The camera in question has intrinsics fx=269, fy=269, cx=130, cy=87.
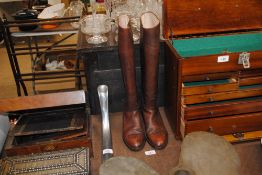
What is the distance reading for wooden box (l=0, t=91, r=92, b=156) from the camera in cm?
122

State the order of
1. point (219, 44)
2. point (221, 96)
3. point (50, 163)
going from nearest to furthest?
point (50, 163) → point (221, 96) → point (219, 44)

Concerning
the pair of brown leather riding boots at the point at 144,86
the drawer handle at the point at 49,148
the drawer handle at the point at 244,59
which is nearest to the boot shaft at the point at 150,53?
the pair of brown leather riding boots at the point at 144,86

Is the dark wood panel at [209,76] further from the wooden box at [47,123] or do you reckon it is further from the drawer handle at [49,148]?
the drawer handle at [49,148]

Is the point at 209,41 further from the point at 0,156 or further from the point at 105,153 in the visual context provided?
the point at 0,156

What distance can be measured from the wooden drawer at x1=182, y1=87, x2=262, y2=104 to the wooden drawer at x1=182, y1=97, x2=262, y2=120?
0.9 inches

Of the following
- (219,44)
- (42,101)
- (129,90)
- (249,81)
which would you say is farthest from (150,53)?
(42,101)

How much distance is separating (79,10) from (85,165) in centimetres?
143

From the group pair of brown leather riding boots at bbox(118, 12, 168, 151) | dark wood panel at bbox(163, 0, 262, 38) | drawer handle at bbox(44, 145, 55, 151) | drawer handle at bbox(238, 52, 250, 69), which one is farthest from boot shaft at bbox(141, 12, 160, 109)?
→ drawer handle at bbox(44, 145, 55, 151)

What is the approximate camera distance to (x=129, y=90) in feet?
4.43

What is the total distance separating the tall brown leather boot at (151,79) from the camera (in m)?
1.25

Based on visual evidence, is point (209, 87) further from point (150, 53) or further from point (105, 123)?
point (105, 123)

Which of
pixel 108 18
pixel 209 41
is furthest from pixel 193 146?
pixel 108 18

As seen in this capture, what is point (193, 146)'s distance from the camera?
3.44 ft

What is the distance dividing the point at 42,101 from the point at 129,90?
1.46 ft
